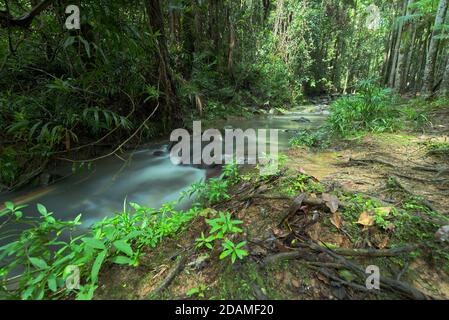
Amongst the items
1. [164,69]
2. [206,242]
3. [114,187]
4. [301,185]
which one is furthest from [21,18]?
[301,185]

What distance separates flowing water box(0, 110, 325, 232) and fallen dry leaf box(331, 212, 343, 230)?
1953mm

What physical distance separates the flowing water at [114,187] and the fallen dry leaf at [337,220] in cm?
195

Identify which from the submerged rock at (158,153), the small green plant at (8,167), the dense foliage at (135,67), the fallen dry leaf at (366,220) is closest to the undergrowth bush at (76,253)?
the fallen dry leaf at (366,220)

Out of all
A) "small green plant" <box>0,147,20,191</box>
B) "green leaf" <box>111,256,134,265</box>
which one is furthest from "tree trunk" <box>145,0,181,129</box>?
"green leaf" <box>111,256,134,265</box>

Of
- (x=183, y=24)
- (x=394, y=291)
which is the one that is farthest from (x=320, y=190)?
(x=183, y=24)

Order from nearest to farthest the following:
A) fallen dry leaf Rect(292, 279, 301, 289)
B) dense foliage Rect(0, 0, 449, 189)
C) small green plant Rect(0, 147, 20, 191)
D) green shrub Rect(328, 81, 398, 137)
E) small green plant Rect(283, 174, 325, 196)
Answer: fallen dry leaf Rect(292, 279, 301, 289)
small green plant Rect(283, 174, 325, 196)
small green plant Rect(0, 147, 20, 191)
dense foliage Rect(0, 0, 449, 189)
green shrub Rect(328, 81, 398, 137)

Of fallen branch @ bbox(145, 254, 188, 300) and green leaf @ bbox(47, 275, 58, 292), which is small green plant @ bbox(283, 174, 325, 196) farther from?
green leaf @ bbox(47, 275, 58, 292)

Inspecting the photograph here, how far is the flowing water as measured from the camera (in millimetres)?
3330

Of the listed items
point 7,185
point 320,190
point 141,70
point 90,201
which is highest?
point 141,70

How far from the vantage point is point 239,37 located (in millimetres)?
10211

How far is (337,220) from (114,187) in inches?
130

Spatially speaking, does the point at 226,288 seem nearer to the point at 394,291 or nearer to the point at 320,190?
the point at 394,291
